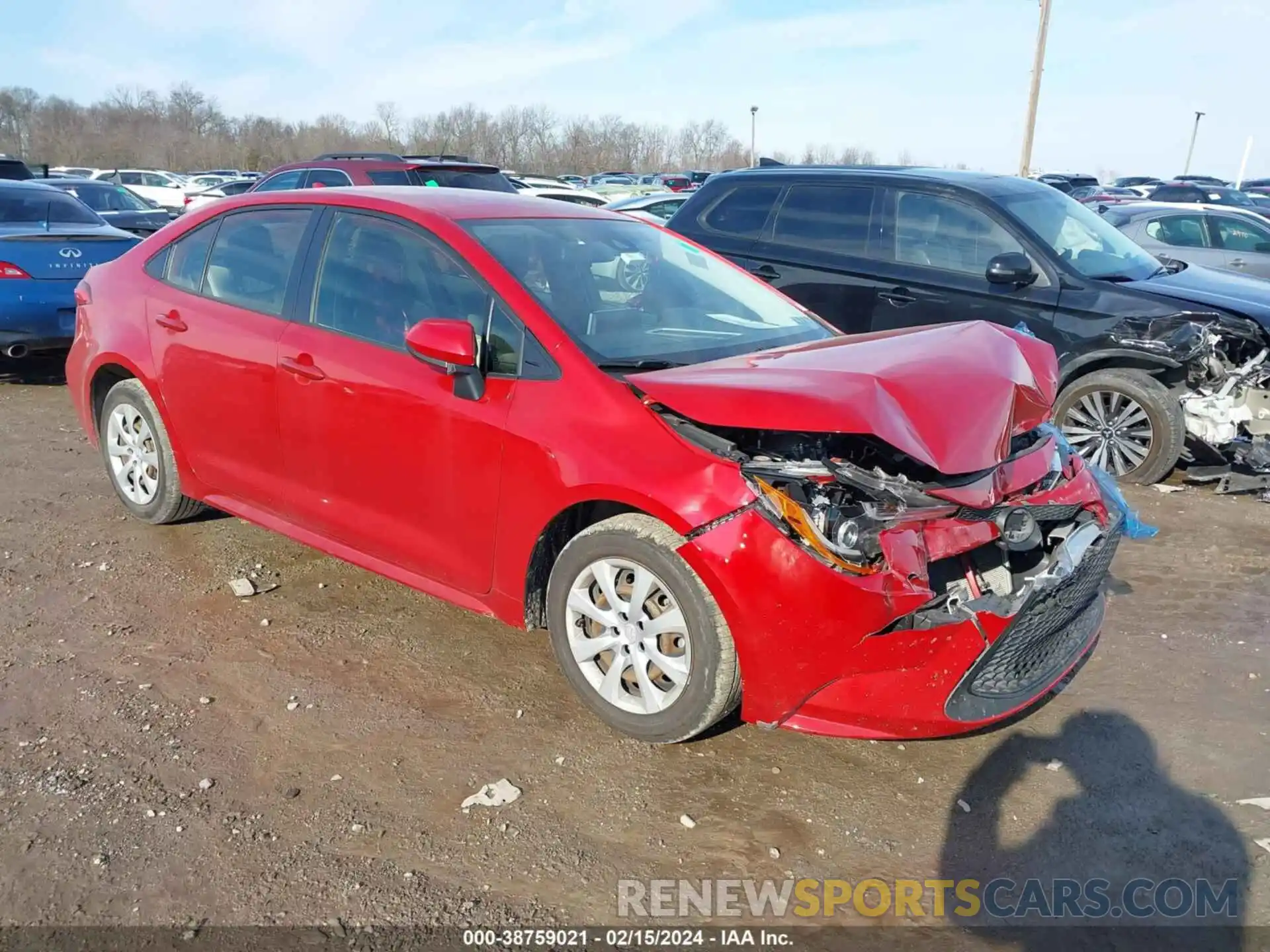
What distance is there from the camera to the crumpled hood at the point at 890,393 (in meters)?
2.86

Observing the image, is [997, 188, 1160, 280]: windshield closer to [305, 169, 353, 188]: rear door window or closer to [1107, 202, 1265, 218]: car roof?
[1107, 202, 1265, 218]: car roof

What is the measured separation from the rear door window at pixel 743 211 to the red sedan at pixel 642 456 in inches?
119

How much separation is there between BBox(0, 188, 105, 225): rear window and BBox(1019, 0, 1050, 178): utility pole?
20.2 metres

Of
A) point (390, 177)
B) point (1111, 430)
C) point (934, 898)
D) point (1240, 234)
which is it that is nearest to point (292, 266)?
point (934, 898)

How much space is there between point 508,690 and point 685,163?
9082 cm

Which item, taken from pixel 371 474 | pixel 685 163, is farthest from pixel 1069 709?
pixel 685 163

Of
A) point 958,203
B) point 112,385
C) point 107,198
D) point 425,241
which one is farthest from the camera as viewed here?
point 107,198

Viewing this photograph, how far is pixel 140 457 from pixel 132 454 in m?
0.09

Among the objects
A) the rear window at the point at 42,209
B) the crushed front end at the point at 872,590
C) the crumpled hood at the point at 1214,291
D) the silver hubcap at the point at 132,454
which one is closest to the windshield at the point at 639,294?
the crushed front end at the point at 872,590

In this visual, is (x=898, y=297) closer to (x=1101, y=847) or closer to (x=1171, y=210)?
(x=1101, y=847)

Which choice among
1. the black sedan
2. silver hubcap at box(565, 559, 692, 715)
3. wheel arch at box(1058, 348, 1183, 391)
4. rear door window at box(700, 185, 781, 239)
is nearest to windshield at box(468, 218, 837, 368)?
silver hubcap at box(565, 559, 692, 715)

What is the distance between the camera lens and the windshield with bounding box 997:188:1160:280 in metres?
6.37

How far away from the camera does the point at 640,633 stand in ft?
10.3

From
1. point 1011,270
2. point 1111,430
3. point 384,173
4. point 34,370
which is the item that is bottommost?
point 34,370
